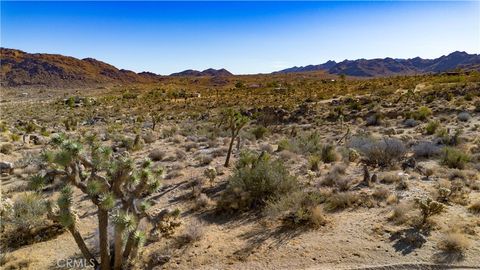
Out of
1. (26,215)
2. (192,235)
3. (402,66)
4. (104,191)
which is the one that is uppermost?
(402,66)

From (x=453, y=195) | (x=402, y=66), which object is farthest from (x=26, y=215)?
(x=402, y=66)

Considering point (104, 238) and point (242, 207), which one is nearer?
point (104, 238)

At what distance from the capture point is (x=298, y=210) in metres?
8.39

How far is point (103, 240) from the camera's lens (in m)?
6.49

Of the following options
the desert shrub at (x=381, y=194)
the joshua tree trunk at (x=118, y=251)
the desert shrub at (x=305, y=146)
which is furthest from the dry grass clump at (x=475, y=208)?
the joshua tree trunk at (x=118, y=251)

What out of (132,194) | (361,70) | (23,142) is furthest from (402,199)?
(361,70)

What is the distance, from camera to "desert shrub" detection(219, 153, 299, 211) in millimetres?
9570

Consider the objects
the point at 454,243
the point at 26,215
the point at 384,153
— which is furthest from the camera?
the point at 384,153

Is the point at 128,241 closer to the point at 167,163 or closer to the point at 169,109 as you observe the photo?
the point at 167,163

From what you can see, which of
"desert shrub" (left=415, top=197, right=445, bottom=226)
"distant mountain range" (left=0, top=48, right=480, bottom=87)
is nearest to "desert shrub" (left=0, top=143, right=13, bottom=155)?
"desert shrub" (left=415, top=197, right=445, bottom=226)

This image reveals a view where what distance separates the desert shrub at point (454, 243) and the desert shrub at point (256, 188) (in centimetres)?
364

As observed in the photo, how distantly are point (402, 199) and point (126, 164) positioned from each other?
6.59 m

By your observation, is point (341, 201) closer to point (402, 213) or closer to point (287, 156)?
point (402, 213)

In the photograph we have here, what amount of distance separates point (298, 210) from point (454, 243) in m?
2.99
